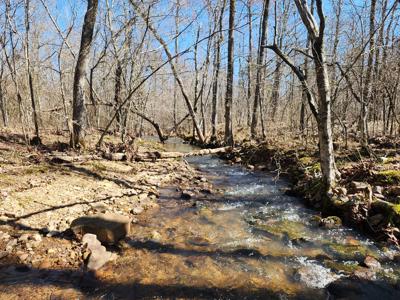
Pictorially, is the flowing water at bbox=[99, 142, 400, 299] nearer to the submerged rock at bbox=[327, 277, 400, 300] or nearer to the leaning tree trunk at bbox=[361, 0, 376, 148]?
the submerged rock at bbox=[327, 277, 400, 300]

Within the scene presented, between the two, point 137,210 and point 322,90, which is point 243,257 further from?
point 322,90

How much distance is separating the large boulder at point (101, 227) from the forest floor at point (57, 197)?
0.17 metres

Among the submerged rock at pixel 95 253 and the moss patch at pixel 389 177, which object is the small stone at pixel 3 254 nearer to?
the submerged rock at pixel 95 253

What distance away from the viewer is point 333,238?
576 cm

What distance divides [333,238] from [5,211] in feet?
18.7

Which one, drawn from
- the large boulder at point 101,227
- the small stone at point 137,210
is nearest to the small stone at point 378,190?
the small stone at point 137,210

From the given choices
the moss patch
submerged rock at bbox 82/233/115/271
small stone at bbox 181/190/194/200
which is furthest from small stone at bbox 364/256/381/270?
small stone at bbox 181/190/194/200

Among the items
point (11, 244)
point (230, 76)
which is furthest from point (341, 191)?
point (230, 76)

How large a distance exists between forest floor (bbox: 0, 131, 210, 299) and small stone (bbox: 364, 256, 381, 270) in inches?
155

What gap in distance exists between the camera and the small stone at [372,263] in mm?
4695

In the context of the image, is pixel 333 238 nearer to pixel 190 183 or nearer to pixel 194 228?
pixel 194 228

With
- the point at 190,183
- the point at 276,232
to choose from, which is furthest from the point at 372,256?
the point at 190,183

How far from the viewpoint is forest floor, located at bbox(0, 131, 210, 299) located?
14.2ft

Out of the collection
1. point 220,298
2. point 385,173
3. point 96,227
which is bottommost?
point 220,298
